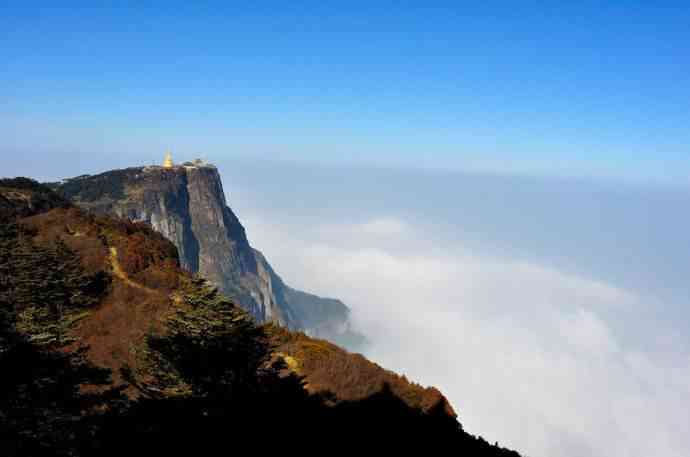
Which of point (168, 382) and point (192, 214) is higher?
point (168, 382)

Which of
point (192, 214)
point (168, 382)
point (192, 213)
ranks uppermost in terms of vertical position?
point (168, 382)

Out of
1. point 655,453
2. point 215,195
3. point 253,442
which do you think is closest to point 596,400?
point 655,453

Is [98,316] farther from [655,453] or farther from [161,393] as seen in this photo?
[655,453]

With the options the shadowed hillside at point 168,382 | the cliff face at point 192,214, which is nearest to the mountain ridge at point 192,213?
the cliff face at point 192,214

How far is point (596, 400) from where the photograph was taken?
17550 centimetres

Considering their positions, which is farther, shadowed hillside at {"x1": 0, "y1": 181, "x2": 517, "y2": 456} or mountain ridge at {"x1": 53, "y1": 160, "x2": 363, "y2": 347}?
mountain ridge at {"x1": 53, "y1": 160, "x2": 363, "y2": 347}

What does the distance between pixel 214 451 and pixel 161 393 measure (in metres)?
3.01

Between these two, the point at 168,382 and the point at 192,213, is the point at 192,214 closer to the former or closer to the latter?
the point at 192,213

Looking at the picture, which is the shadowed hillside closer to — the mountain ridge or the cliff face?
the mountain ridge

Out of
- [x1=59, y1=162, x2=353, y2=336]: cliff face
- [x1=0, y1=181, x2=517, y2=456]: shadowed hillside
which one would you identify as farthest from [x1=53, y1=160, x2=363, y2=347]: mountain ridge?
[x1=0, y1=181, x2=517, y2=456]: shadowed hillside

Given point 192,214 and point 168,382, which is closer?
point 168,382

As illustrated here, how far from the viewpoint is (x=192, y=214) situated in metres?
144

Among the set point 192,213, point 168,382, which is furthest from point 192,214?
point 168,382

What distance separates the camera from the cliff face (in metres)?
125
